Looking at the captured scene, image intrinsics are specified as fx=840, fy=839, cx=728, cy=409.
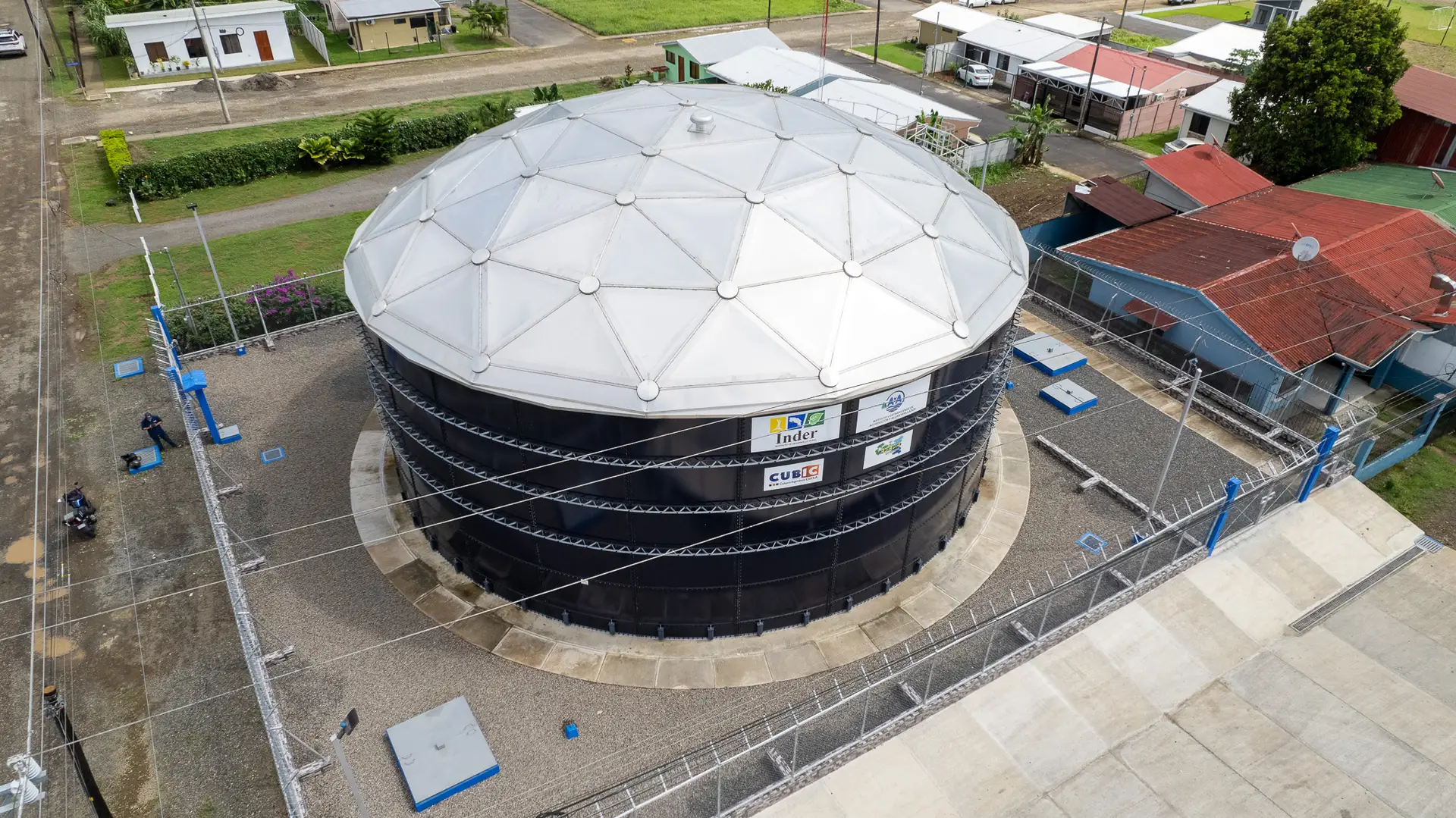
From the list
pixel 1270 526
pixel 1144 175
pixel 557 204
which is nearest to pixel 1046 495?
pixel 1270 526

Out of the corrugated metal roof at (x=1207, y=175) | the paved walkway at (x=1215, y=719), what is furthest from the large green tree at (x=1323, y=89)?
the paved walkway at (x=1215, y=719)

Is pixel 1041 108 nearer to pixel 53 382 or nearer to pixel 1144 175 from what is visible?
pixel 1144 175

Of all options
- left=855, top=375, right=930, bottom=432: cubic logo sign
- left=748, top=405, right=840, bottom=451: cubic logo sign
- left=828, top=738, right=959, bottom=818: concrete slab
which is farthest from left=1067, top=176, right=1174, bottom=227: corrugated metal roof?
left=828, top=738, right=959, bottom=818: concrete slab

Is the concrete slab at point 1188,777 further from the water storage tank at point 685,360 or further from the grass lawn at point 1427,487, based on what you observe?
the grass lawn at point 1427,487

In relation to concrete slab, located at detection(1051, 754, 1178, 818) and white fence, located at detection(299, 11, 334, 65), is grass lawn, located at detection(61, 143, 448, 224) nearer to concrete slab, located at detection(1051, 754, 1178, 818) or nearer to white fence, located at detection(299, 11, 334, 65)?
white fence, located at detection(299, 11, 334, 65)

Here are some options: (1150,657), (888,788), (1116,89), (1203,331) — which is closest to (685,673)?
(888,788)

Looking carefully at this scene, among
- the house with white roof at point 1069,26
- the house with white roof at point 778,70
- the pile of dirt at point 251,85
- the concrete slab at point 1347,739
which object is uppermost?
the house with white roof at point 1069,26
